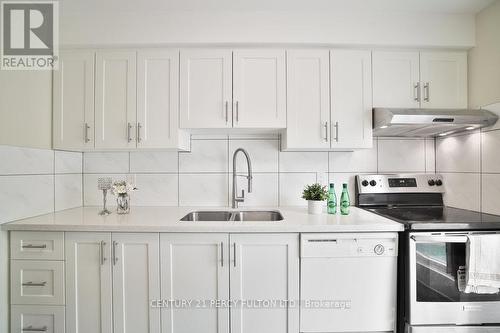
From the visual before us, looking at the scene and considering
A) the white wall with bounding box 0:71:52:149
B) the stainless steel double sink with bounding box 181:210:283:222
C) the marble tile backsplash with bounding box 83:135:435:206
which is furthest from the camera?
the marble tile backsplash with bounding box 83:135:435:206

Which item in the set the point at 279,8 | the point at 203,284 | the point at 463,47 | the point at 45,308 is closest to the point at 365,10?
the point at 279,8

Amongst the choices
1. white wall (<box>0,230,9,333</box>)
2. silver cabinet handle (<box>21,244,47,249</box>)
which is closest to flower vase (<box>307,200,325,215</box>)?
silver cabinet handle (<box>21,244,47,249</box>)

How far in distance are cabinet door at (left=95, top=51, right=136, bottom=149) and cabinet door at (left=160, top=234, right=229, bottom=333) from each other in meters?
0.88

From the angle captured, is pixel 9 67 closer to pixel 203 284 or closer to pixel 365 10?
pixel 203 284

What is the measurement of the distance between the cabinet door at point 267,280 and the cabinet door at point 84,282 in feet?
2.80

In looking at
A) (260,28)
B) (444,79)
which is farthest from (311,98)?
(444,79)

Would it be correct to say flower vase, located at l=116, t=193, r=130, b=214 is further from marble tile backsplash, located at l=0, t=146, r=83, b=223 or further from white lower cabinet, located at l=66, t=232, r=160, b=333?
marble tile backsplash, located at l=0, t=146, r=83, b=223

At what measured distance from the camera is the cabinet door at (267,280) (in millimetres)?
1575

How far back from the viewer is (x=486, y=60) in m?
Result: 1.81

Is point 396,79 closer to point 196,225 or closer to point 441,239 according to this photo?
point 441,239

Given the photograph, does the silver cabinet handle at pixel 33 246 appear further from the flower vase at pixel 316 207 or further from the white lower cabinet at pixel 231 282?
the flower vase at pixel 316 207

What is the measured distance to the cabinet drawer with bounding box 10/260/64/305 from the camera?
160 centimetres

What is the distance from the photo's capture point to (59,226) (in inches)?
62.1

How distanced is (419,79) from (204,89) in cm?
163
